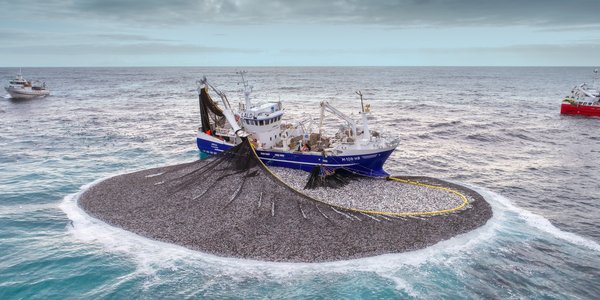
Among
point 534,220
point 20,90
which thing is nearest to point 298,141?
point 534,220

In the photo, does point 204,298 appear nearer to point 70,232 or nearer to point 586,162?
point 70,232

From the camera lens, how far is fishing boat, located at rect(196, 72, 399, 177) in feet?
110

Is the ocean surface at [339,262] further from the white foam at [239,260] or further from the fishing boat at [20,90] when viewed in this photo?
the fishing boat at [20,90]

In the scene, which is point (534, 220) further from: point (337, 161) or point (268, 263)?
point (268, 263)

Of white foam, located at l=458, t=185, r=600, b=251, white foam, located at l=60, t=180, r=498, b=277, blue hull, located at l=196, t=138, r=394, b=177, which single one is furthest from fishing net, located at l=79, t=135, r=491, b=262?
white foam, located at l=458, t=185, r=600, b=251

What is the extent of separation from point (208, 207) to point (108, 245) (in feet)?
22.2

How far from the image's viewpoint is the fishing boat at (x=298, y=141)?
33406 mm

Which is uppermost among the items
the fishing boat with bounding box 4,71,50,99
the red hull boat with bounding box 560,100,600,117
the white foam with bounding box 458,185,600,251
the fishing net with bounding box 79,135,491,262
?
the fishing boat with bounding box 4,71,50,99

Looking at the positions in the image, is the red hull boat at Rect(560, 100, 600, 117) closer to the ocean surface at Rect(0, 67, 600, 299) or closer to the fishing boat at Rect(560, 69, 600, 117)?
the fishing boat at Rect(560, 69, 600, 117)

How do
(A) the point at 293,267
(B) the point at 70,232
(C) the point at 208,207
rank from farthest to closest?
(C) the point at 208,207 → (B) the point at 70,232 → (A) the point at 293,267

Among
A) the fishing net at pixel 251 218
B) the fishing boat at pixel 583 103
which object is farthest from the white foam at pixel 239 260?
the fishing boat at pixel 583 103

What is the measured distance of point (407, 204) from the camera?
2739 centimetres

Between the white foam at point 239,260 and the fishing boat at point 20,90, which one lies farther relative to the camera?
the fishing boat at point 20,90

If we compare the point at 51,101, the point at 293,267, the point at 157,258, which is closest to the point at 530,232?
the point at 293,267
